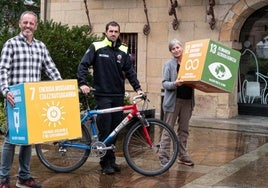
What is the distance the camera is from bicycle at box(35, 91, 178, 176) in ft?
19.3

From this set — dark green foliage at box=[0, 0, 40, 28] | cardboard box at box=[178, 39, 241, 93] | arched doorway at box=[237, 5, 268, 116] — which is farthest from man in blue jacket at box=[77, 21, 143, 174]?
dark green foliage at box=[0, 0, 40, 28]

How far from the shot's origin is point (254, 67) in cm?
1292

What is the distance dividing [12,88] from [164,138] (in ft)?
7.03

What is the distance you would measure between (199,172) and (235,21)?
675 cm

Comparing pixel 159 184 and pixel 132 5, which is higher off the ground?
pixel 132 5

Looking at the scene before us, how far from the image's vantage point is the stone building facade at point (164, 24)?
12148 millimetres

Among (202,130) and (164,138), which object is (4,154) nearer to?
(164,138)

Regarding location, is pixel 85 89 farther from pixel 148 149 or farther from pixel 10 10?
pixel 10 10

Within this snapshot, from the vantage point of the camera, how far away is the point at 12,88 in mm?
4820

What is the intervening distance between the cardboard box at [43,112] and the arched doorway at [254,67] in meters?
8.57

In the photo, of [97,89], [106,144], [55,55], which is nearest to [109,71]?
[97,89]

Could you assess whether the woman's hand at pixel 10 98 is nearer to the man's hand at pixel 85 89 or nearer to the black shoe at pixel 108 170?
the man's hand at pixel 85 89

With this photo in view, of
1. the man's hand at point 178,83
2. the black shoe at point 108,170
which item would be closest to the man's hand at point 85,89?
the black shoe at point 108,170

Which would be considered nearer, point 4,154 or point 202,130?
point 4,154
